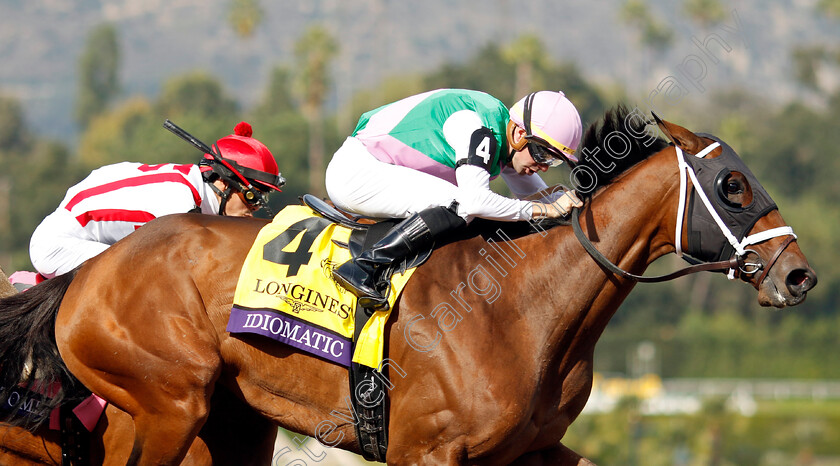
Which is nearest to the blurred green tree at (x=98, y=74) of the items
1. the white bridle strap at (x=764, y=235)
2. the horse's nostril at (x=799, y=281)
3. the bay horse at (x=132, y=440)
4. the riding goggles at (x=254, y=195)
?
the riding goggles at (x=254, y=195)

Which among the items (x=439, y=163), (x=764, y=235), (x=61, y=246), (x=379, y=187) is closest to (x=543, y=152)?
(x=439, y=163)

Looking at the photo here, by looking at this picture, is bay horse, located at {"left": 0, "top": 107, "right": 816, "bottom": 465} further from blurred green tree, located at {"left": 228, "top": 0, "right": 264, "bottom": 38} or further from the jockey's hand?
blurred green tree, located at {"left": 228, "top": 0, "right": 264, "bottom": 38}

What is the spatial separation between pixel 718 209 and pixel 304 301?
194cm

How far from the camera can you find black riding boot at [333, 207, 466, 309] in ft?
15.8

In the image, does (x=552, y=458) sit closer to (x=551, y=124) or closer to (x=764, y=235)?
(x=764, y=235)

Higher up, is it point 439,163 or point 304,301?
point 439,163

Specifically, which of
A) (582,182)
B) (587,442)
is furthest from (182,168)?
(587,442)

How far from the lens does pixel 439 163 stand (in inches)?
200

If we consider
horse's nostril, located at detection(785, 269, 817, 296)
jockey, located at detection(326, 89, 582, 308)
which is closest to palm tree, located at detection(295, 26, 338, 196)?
jockey, located at detection(326, 89, 582, 308)

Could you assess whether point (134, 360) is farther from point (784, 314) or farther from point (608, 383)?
point (784, 314)

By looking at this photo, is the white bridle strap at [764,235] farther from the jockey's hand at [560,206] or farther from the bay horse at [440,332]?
the jockey's hand at [560,206]

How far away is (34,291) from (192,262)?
90 cm

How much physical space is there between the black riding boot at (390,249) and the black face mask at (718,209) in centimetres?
110

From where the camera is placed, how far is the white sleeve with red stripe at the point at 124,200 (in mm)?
5504
